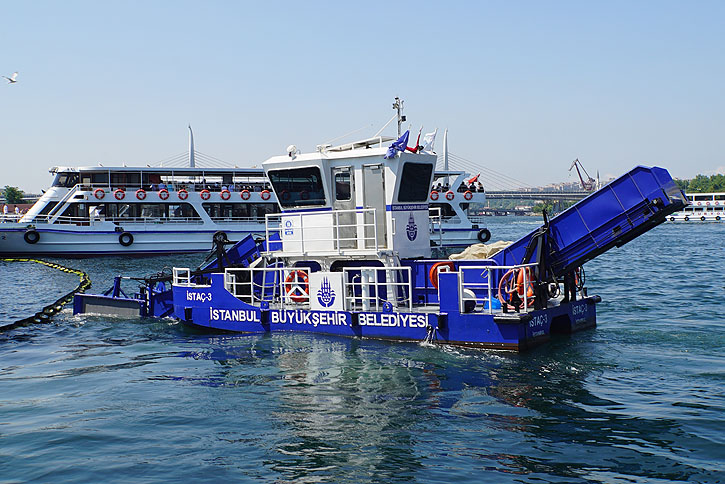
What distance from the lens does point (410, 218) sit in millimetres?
15977

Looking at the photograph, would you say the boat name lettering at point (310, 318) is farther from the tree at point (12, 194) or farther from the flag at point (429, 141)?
the tree at point (12, 194)

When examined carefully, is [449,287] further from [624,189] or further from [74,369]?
[74,369]

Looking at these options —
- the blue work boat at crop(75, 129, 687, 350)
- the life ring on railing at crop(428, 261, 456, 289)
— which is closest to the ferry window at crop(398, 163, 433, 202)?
the blue work boat at crop(75, 129, 687, 350)

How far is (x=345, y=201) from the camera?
632 inches

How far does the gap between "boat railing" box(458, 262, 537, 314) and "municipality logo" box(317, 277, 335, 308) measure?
3103mm

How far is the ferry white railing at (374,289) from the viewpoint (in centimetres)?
1502

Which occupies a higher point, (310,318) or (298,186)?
(298,186)

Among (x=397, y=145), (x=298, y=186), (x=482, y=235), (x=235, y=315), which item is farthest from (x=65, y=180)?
(x=397, y=145)

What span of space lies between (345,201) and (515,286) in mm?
4753

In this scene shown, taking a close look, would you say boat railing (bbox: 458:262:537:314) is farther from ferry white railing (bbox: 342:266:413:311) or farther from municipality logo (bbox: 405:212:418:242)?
municipality logo (bbox: 405:212:418:242)

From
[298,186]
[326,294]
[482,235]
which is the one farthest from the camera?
[482,235]

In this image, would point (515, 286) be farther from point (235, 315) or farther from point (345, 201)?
point (235, 315)

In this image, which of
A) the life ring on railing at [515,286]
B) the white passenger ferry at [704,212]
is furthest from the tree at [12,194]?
the life ring on railing at [515,286]

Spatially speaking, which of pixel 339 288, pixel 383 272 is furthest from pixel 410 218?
pixel 339 288
